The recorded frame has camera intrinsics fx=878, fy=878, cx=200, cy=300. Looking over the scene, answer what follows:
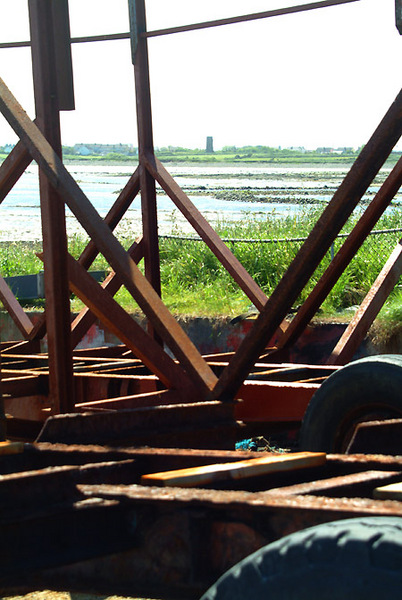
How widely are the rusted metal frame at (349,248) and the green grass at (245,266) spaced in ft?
7.08

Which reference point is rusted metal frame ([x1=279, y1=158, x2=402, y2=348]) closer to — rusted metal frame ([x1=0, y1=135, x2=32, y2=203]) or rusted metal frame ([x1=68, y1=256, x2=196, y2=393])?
rusted metal frame ([x1=68, y1=256, x2=196, y2=393])

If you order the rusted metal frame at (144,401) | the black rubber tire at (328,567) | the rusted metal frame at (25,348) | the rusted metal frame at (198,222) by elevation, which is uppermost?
the rusted metal frame at (198,222)

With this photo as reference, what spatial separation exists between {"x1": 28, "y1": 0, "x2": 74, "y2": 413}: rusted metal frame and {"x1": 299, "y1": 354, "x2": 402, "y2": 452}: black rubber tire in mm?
1272

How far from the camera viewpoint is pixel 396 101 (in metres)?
3.82

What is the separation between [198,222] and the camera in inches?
241

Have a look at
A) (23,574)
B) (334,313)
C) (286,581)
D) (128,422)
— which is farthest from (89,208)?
(334,313)

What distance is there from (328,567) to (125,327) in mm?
2650

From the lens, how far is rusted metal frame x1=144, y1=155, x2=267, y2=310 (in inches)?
235

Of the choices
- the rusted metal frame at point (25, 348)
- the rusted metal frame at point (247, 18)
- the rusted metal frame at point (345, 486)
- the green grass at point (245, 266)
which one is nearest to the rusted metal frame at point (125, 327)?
the rusted metal frame at point (345, 486)

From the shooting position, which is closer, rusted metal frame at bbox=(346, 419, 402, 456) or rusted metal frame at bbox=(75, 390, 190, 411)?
rusted metal frame at bbox=(346, 419, 402, 456)

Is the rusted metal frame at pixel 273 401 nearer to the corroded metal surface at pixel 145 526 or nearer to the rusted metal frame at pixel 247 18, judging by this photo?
the corroded metal surface at pixel 145 526

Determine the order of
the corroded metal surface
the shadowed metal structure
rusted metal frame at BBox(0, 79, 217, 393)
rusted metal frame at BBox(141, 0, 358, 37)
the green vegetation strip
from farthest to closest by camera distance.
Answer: the green vegetation strip → rusted metal frame at BBox(141, 0, 358, 37) → rusted metal frame at BBox(0, 79, 217, 393) → the shadowed metal structure → the corroded metal surface

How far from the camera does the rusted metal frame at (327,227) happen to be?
12.6 ft

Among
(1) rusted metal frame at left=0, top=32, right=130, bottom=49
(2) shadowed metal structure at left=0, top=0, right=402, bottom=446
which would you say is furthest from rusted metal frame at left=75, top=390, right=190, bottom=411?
(1) rusted metal frame at left=0, top=32, right=130, bottom=49
